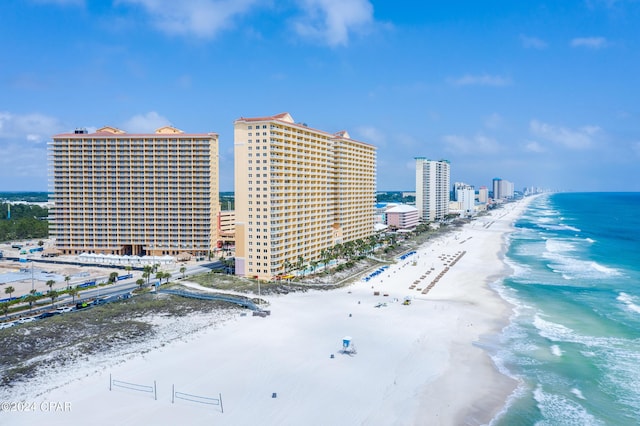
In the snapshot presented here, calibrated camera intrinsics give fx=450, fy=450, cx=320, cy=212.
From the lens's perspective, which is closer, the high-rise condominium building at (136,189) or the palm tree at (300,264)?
the palm tree at (300,264)

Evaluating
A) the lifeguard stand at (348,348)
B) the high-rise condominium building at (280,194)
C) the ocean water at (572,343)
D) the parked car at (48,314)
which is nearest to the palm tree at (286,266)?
the high-rise condominium building at (280,194)

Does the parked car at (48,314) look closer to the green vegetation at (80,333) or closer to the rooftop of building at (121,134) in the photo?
the green vegetation at (80,333)

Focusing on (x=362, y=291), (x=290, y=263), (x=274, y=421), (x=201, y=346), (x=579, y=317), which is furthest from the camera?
(x=290, y=263)

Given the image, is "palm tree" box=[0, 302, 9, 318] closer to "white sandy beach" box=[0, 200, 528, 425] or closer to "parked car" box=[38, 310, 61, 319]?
"parked car" box=[38, 310, 61, 319]

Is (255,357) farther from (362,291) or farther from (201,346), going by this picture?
(362,291)

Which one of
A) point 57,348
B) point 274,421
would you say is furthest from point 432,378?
point 57,348

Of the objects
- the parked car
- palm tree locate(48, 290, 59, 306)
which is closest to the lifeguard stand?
the parked car

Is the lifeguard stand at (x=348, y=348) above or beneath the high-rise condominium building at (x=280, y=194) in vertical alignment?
beneath

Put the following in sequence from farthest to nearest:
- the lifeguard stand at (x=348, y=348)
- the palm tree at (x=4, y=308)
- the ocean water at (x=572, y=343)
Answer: the palm tree at (x=4, y=308) → the lifeguard stand at (x=348, y=348) → the ocean water at (x=572, y=343)
